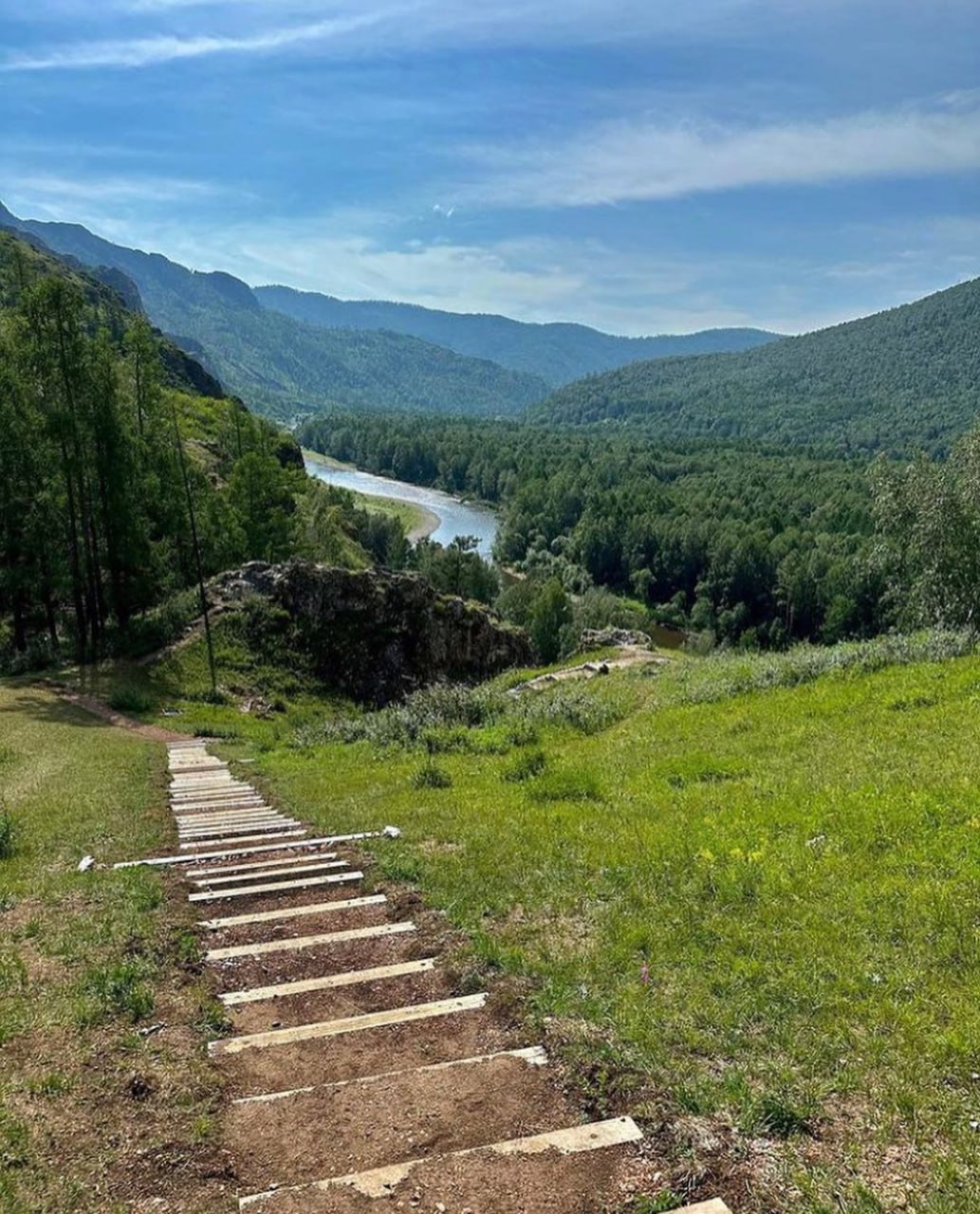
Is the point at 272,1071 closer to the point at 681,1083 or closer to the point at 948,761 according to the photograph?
the point at 681,1083

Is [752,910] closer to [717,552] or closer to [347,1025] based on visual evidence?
[347,1025]

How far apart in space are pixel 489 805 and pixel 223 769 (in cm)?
1246

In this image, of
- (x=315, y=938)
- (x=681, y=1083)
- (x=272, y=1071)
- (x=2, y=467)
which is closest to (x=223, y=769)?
(x=315, y=938)

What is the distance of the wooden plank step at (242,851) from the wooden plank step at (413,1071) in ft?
21.7

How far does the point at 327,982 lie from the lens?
771 cm

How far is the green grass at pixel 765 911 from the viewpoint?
5449 millimetres

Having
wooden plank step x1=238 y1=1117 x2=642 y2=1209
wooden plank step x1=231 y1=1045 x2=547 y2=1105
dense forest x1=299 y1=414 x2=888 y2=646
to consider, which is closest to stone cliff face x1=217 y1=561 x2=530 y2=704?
wooden plank step x1=231 y1=1045 x2=547 y2=1105

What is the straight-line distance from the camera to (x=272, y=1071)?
630 centimetres

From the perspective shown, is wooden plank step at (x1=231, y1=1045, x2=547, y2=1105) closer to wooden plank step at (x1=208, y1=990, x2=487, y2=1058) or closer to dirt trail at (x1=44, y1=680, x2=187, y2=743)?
wooden plank step at (x1=208, y1=990, x2=487, y2=1058)

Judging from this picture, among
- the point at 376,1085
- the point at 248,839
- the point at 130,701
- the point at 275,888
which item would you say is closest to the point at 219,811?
the point at 248,839

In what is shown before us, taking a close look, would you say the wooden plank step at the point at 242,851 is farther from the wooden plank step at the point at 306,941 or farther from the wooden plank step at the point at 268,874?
the wooden plank step at the point at 306,941

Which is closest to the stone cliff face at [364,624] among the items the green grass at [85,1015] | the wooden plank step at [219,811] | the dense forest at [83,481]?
the dense forest at [83,481]

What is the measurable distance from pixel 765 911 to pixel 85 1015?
649 centimetres

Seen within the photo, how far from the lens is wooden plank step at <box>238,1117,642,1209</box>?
4.89m
